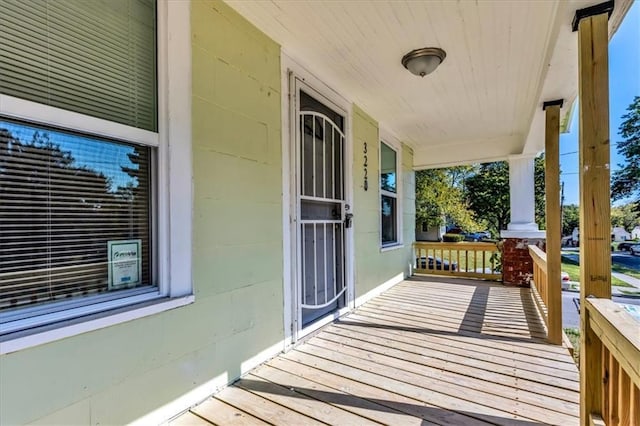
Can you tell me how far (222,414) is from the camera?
178 centimetres

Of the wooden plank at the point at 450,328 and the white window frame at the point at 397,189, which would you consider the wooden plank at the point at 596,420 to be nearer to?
the wooden plank at the point at 450,328

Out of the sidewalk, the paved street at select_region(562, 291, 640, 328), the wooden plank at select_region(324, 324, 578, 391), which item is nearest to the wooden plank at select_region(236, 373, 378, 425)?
the wooden plank at select_region(324, 324, 578, 391)

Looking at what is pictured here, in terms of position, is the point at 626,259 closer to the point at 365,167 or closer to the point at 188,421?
the point at 188,421

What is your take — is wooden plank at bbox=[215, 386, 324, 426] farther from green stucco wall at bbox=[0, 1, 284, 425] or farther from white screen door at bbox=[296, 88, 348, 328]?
white screen door at bbox=[296, 88, 348, 328]

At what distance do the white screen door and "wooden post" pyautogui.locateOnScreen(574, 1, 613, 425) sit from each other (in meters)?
1.83

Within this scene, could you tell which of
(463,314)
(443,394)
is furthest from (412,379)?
(463,314)

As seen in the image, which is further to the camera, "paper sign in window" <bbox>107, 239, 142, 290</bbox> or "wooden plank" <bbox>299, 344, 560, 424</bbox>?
"wooden plank" <bbox>299, 344, 560, 424</bbox>

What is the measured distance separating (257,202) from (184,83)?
0.86 m

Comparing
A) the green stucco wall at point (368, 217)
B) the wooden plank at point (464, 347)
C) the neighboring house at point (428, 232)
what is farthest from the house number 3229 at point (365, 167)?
the neighboring house at point (428, 232)

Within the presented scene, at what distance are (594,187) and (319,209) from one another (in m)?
2.08

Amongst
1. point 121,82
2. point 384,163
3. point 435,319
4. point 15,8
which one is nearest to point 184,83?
point 121,82

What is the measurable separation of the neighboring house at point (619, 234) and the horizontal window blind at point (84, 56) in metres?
2.27

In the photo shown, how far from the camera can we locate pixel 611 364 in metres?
1.41

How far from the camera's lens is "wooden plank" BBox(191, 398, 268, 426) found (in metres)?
1.71
